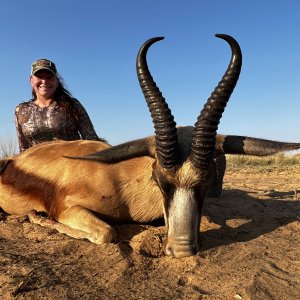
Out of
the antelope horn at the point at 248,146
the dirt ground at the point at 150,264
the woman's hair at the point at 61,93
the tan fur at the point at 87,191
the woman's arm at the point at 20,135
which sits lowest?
the dirt ground at the point at 150,264

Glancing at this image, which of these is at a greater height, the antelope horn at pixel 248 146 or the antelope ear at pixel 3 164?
the antelope horn at pixel 248 146

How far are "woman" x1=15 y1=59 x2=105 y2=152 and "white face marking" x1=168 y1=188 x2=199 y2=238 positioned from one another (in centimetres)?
429

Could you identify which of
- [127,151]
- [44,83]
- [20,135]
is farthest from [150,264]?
[20,135]

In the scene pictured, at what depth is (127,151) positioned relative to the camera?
484cm

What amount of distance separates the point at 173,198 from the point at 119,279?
3.42ft

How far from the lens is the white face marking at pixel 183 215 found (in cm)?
394

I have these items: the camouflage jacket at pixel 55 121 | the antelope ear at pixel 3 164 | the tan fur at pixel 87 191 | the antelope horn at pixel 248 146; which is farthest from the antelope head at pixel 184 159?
the camouflage jacket at pixel 55 121

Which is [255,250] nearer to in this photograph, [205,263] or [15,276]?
[205,263]

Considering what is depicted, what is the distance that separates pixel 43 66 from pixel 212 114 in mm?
4755

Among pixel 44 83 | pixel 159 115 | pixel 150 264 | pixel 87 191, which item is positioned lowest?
pixel 150 264

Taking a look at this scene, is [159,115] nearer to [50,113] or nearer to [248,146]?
[248,146]

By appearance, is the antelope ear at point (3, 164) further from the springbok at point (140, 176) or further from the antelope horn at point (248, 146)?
the antelope horn at point (248, 146)

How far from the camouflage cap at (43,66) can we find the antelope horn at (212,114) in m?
4.57

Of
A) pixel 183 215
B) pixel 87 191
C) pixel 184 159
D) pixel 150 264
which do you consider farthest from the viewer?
pixel 87 191
